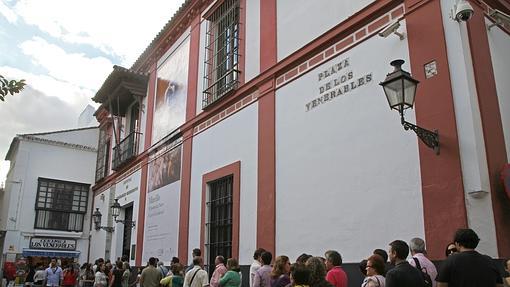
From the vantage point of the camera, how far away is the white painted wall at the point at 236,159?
8.68 meters

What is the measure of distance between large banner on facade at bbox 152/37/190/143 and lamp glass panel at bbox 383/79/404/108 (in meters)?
7.63

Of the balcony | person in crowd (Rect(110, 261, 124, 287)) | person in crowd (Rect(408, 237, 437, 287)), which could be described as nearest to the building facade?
person in crowd (Rect(408, 237, 437, 287))

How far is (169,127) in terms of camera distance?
12805mm

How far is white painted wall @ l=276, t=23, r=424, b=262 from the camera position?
582cm

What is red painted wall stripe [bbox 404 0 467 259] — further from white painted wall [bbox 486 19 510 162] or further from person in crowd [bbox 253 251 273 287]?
person in crowd [bbox 253 251 273 287]

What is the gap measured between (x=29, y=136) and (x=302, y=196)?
52.9 ft

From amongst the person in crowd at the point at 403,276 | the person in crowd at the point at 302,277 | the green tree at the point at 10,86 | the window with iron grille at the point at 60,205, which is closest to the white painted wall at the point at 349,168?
the person in crowd at the point at 403,276

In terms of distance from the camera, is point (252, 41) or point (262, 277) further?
point (252, 41)

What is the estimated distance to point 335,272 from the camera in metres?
4.95

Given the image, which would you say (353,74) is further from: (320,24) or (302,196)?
(302,196)

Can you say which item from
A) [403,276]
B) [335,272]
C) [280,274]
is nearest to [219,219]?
[280,274]

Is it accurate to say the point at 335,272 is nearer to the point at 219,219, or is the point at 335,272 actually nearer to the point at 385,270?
the point at 385,270

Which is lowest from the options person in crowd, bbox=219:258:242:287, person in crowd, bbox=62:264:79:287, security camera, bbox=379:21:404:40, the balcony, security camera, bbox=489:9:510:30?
person in crowd, bbox=62:264:79:287

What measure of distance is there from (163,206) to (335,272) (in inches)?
311
